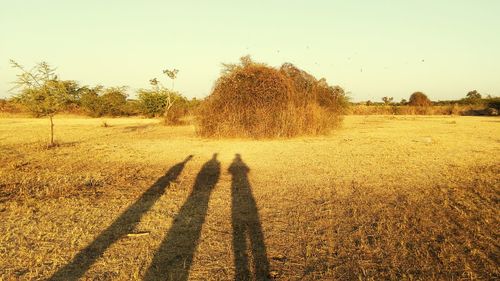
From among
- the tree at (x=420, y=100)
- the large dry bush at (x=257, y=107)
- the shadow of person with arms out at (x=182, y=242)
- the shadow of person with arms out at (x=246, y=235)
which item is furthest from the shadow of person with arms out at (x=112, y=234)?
the tree at (x=420, y=100)

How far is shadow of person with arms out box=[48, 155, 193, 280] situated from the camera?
13.9ft

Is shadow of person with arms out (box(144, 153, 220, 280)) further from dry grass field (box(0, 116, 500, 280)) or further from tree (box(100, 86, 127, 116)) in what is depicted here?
tree (box(100, 86, 127, 116))

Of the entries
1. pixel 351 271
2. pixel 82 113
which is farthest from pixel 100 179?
pixel 82 113

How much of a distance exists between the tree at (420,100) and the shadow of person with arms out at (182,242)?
5455cm

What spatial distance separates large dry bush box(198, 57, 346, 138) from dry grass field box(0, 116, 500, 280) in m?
6.63

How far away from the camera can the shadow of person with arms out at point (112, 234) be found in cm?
423

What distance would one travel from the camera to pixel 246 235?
17.6 feet

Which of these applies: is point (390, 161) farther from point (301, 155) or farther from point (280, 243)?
point (280, 243)

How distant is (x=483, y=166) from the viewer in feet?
34.8

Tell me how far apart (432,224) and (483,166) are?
19.9 feet

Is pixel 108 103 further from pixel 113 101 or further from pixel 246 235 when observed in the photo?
pixel 246 235

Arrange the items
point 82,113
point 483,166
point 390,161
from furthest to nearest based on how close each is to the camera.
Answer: point 82,113
point 390,161
point 483,166

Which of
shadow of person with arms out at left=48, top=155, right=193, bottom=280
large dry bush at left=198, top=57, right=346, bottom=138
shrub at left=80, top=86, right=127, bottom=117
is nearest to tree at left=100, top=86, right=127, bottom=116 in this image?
shrub at left=80, top=86, right=127, bottom=117

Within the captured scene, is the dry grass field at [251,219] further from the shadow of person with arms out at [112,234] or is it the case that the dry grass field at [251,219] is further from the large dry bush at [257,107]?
the large dry bush at [257,107]
